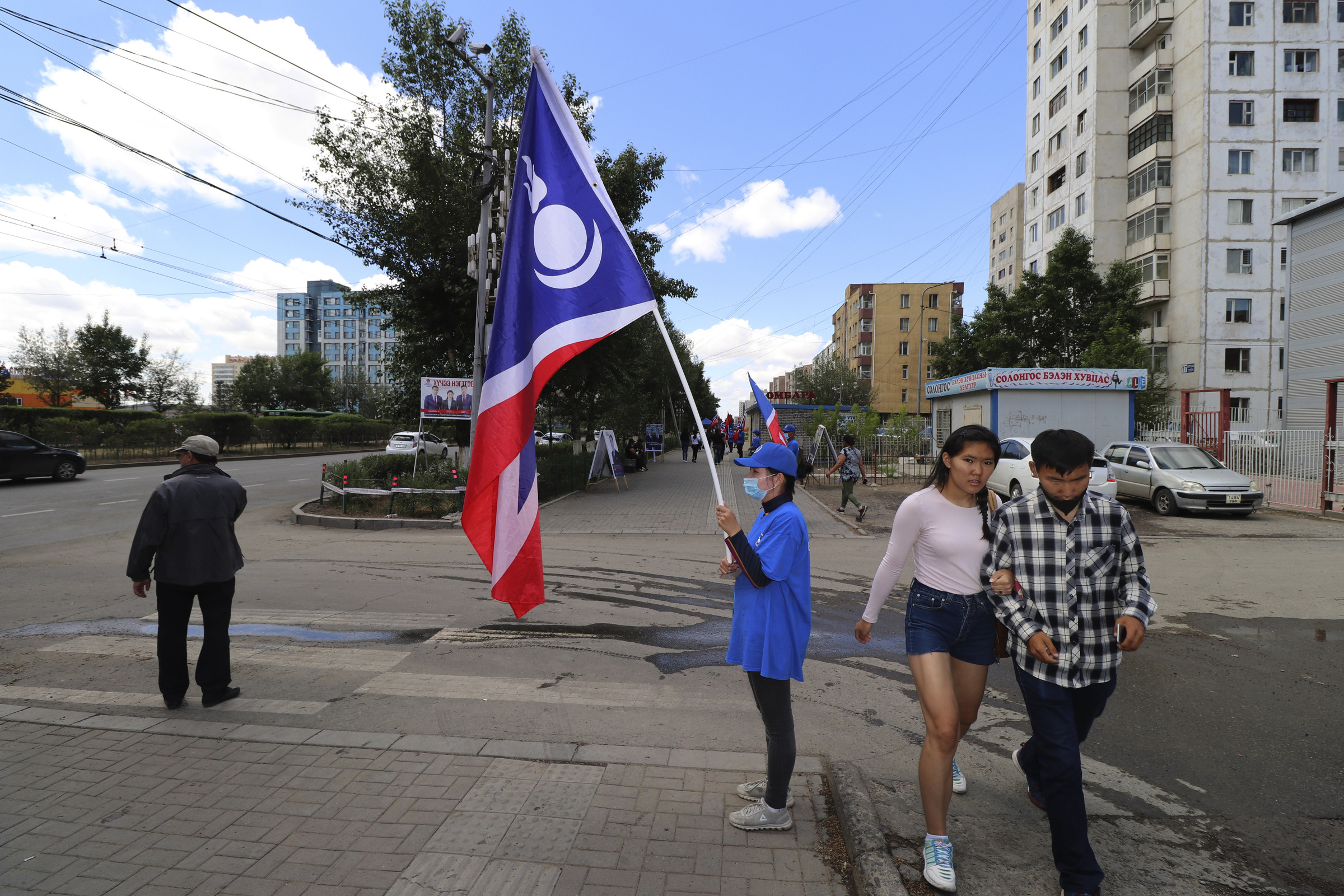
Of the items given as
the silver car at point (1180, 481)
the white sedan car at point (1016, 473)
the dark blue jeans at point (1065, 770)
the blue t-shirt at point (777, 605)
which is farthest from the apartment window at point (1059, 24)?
the dark blue jeans at point (1065, 770)

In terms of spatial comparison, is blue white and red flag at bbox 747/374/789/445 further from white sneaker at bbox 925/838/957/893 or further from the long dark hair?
white sneaker at bbox 925/838/957/893

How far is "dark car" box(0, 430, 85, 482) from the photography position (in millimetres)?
20453

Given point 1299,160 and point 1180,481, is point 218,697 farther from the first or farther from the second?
point 1299,160

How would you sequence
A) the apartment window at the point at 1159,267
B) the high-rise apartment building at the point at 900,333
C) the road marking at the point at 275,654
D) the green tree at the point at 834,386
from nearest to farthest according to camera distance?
the road marking at the point at 275,654
the apartment window at the point at 1159,267
the green tree at the point at 834,386
the high-rise apartment building at the point at 900,333

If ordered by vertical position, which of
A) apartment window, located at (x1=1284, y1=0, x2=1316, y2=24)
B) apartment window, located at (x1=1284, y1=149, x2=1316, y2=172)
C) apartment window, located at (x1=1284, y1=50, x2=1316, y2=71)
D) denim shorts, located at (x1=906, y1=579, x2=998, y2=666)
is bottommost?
denim shorts, located at (x1=906, y1=579, x2=998, y2=666)

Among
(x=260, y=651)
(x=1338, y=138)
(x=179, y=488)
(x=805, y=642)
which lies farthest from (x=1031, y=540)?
(x=1338, y=138)

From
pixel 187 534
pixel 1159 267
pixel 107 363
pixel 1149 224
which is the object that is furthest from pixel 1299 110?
pixel 107 363

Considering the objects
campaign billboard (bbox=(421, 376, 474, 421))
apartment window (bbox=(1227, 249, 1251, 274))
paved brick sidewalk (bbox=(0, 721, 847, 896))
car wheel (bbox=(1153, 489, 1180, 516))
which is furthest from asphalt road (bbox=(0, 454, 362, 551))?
apartment window (bbox=(1227, 249, 1251, 274))

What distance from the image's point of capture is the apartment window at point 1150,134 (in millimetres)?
42656

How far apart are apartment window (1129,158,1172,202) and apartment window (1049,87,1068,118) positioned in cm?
857

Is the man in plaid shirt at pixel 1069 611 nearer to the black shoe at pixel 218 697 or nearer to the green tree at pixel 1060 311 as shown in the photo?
the black shoe at pixel 218 697

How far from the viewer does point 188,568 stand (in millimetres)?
4578

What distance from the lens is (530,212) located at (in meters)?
4.05

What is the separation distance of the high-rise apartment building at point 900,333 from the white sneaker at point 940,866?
8589 centimetres
